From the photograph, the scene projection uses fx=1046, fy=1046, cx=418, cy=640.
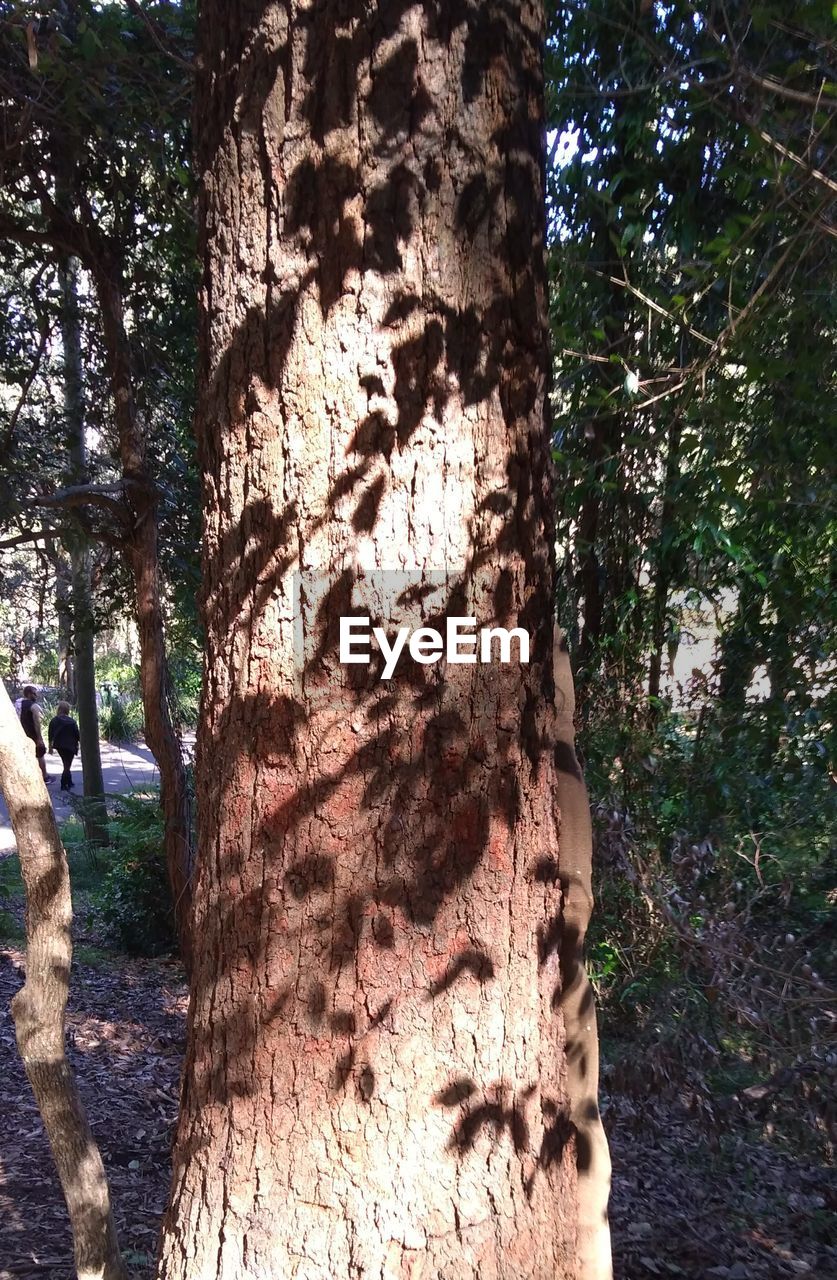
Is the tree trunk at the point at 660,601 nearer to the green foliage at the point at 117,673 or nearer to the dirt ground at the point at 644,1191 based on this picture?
the dirt ground at the point at 644,1191

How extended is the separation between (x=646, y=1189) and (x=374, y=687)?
12.5ft

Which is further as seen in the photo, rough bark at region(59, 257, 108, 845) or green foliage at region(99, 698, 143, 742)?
green foliage at region(99, 698, 143, 742)

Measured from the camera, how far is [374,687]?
187 cm

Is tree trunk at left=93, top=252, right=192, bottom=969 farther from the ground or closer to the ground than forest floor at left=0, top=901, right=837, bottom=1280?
farther from the ground

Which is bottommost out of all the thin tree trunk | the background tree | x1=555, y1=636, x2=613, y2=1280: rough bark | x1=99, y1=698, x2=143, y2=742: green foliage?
x1=99, y1=698, x2=143, y2=742: green foliage

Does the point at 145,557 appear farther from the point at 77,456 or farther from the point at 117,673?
the point at 117,673

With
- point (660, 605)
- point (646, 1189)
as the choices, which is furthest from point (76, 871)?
point (646, 1189)

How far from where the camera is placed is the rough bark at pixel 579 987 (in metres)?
2.55

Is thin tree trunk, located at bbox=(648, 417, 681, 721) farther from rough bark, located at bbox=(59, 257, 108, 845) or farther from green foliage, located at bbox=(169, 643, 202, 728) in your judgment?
rough bark, located at bbox=(59, 257, 108, 845)

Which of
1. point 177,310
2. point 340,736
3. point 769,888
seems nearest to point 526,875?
point 340,736

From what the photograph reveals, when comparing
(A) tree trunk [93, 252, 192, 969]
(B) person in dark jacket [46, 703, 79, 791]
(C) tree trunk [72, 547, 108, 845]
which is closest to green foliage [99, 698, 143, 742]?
(B) person in dark jacket [46, 703, 79, 791]

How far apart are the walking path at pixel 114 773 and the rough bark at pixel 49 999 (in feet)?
37.9

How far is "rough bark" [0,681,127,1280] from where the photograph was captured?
2.47 metres

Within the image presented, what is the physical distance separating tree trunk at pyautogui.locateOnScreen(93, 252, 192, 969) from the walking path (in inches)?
274
